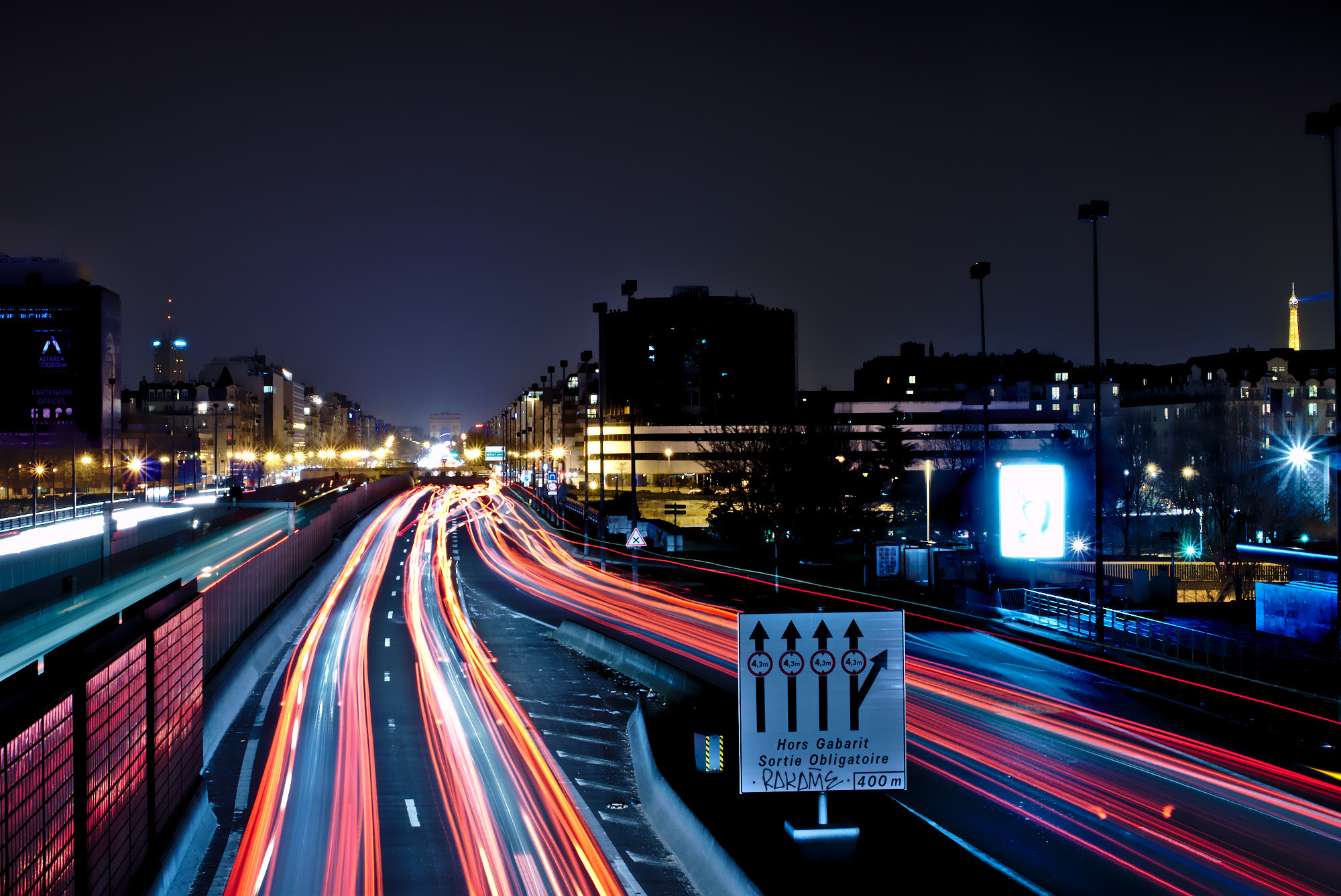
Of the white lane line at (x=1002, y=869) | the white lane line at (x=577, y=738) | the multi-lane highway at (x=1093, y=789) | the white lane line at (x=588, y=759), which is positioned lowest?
the white lane line at (x=577, y=738)

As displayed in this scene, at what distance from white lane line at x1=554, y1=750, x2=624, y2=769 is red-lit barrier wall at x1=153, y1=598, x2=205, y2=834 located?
5.89 metres

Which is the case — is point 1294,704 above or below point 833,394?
below

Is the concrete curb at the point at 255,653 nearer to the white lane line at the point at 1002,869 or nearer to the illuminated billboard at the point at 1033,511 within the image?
the white lane line at the point at 1002,869

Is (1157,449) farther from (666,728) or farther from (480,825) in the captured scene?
(480,825)

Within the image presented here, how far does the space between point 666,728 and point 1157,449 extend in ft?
216

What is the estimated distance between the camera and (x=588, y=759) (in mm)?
15906

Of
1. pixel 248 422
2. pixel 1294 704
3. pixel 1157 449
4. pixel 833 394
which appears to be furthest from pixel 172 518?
pixel 248 422

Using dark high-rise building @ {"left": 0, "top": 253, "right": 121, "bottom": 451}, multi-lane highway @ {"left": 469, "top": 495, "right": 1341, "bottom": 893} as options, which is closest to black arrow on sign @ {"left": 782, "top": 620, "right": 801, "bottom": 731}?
multi-lane highway @ {"left": 469, "top": 495, "right": 1341, "bottom": 893}

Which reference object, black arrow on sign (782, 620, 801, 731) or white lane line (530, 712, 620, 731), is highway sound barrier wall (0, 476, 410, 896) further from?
white lane line (530, 712, 620, 731)

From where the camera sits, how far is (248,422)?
582ft

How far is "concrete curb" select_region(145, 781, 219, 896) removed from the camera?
959 cm

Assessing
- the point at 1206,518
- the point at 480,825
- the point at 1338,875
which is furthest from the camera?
the point at 1206,518

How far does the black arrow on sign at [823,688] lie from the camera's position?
994 cm

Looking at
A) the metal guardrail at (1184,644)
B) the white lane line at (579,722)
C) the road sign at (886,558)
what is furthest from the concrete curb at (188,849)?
the road sign at (886,558)
